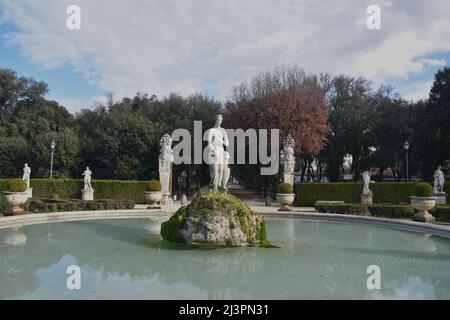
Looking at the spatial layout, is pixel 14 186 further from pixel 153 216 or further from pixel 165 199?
pixel 165 199

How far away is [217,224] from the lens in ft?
31.8

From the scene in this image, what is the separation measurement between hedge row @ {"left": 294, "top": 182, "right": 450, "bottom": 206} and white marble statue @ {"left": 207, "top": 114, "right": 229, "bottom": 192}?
1583cm

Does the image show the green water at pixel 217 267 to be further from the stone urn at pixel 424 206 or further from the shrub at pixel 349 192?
the shrub at pixel 349 192

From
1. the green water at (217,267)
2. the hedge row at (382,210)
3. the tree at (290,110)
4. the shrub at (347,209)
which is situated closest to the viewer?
the green water at (217,267)

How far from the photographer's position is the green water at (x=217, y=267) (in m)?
6.01

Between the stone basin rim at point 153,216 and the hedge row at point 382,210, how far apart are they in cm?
200

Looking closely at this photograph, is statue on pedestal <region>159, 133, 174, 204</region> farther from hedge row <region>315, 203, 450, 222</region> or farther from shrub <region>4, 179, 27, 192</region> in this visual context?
shrub <region>4, 179, 27, 192</region>

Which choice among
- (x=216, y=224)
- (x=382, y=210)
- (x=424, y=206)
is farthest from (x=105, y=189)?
(x=424, y=206)

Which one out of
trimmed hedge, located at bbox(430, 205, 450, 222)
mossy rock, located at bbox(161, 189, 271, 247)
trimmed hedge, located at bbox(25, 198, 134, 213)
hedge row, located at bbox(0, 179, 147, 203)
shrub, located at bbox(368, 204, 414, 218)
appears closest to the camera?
mossy rock, located at bbox(161, 189, 271, 247)

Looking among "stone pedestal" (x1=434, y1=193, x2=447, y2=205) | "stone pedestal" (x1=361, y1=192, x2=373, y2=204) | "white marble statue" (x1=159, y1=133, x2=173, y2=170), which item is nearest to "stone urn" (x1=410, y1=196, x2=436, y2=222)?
"stone pedestal" (x1=361, y1=192, x2=373, y2=204)

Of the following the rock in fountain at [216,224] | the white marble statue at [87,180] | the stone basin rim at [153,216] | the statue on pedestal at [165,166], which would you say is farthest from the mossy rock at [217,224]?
the white marble statue at [87,180]

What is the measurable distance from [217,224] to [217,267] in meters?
2.04

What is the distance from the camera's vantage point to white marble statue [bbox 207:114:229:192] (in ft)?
39.2
